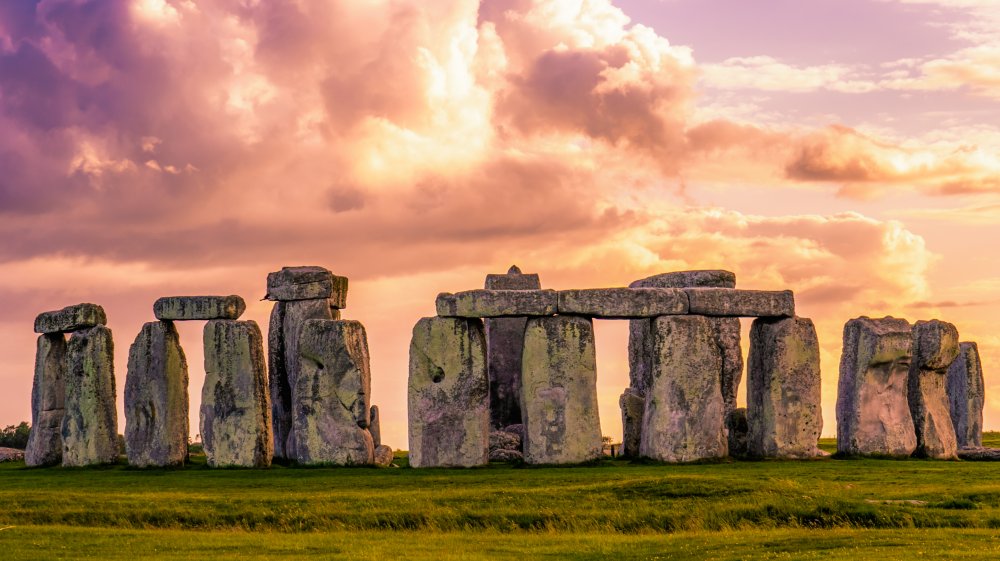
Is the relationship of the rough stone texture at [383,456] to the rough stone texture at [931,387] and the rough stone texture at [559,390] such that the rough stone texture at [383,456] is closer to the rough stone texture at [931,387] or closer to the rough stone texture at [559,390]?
the rough stone texture at [559,390]

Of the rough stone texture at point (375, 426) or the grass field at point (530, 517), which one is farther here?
the rough stone texture at point (375, 426)

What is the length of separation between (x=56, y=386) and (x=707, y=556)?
25.1 meters

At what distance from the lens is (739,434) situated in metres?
39.7

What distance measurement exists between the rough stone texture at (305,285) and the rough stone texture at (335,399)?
316 cm

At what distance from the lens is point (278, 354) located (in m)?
42.5

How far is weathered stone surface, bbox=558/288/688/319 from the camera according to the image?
37375 millimetres

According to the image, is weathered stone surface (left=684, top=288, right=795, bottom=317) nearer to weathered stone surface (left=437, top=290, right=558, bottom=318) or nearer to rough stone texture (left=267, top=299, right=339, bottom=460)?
weathered stone surface (left=437, top=290, right=558, bottom=318)

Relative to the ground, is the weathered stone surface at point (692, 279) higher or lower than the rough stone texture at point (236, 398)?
higher

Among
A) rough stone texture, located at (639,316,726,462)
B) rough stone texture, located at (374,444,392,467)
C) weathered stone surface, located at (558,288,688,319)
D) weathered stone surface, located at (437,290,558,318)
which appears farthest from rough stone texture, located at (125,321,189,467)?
rough stone texture, located at (639,316,726,462)

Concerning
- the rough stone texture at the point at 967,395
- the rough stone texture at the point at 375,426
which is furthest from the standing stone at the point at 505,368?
the rough stone texture at the point at 967,395

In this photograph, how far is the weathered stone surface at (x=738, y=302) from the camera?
37.8 m

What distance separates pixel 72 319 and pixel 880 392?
69.2ft

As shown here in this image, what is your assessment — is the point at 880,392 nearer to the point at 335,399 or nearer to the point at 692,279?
the point at 692,279

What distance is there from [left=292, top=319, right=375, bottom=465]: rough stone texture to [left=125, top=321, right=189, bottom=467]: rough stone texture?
11.9ft
